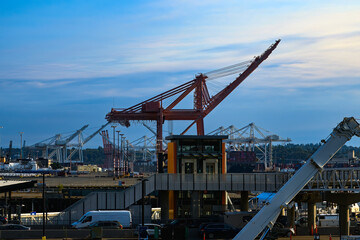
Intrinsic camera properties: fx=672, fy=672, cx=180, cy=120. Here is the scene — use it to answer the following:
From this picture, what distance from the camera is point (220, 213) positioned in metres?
57.5

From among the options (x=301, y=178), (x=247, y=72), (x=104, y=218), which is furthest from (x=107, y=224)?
(x=247, y=72)

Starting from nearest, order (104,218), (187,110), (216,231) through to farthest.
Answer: (216,231), (104,218), (187,110)

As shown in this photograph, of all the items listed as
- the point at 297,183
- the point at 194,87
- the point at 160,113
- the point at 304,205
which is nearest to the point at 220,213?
the point at 297,183

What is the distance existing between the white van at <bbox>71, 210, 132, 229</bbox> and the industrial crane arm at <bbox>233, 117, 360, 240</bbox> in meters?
17.1

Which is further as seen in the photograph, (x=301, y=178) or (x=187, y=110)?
(x=187, y=110)

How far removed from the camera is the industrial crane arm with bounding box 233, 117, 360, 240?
116 ft

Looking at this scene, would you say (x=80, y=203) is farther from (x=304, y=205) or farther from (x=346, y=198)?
(x=304, y=205)

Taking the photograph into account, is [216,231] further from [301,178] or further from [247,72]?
[247,72]

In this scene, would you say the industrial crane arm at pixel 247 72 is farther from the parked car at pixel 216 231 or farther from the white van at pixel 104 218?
the parked car at pixel 216 231

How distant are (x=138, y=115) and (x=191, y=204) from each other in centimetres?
6309

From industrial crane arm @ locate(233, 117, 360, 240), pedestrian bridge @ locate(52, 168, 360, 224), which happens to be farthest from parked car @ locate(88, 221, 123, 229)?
industrial crane arm @ locate(233, 117, 360, 240)

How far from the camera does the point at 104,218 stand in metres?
50.5

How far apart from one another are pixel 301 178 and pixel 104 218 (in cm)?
1904

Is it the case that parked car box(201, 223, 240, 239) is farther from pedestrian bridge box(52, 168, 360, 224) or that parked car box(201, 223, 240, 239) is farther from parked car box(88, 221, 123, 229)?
pedestrian bridge box(52, 168, 360, 224)
